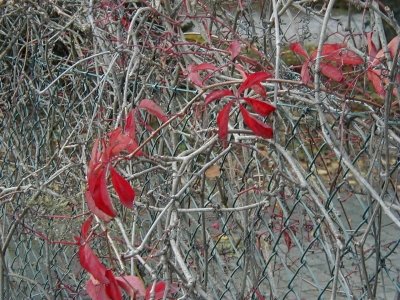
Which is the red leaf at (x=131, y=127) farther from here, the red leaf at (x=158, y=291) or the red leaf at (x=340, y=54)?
the red leaf at (x=340, y=54)

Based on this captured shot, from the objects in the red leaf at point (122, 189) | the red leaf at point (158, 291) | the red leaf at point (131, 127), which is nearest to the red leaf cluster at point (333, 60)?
the red leaf at point (131, 127)

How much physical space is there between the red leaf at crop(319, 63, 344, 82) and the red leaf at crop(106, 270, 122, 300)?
95cm

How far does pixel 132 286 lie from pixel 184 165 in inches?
16.9

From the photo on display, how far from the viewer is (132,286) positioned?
8.04ft

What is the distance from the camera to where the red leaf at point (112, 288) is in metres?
2.45

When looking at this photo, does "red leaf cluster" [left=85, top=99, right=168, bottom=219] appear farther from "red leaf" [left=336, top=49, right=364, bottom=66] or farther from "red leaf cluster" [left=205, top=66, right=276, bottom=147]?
"red leaf" [left=336, top=49, right=364, bottom=66]

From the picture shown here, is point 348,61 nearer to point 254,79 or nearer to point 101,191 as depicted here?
point 254,79

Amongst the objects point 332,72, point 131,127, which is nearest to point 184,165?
point 131,127

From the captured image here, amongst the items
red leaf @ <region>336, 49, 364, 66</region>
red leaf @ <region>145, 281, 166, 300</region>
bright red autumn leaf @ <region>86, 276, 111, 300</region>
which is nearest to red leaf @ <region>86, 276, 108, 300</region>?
bright red autumn leaf @ <region>86, 276, 111, 300</region>

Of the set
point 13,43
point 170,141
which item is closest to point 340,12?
point 13,43

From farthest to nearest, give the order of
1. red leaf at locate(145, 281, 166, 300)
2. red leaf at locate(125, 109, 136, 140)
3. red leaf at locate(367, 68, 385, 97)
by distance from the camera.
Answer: red leaf at locate(367, 68, 385, 97), red leaf at locate(125, 109, 136, 140), red leaf at locate(145, 281, 166, 300)

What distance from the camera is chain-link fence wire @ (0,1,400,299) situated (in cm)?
269

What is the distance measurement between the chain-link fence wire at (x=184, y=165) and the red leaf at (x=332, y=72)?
0.08 meters

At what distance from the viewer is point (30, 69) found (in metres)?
4.76
